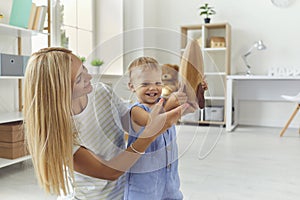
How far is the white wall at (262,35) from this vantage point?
3973 millimetres

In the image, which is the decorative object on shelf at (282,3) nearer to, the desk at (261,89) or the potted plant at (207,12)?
the potted plant at (207,12)

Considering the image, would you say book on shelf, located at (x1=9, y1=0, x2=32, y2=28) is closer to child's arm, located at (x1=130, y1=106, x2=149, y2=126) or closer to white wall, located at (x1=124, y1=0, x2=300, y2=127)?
white wall, located at (x1=124, y1=0, x2=300, y2=127)

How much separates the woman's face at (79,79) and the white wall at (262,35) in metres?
3.45

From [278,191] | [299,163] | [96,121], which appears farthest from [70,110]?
[299,163]

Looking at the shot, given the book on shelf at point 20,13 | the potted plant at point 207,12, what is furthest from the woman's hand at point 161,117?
the potted plant at point 207,12

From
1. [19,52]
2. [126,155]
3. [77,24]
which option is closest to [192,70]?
[126,155]

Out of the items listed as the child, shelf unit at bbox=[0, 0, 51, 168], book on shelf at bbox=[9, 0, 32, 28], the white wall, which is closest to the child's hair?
the child

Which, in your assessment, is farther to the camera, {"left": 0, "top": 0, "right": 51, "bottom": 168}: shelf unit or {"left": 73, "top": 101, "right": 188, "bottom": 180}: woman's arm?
{"left": 0, "top": 0, "right": 51, "bottom": 168}: shelf unit

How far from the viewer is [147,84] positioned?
405mm

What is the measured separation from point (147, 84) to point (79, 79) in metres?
0.15

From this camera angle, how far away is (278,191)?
1732 millimetres

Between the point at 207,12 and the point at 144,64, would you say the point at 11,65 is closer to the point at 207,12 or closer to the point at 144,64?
the point at 144,64

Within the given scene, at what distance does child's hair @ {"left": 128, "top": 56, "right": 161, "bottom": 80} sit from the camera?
40 cm

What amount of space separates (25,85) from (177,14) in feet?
14.0
